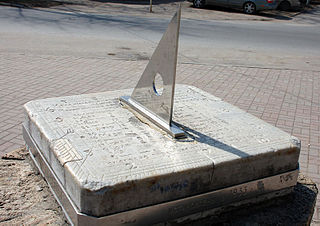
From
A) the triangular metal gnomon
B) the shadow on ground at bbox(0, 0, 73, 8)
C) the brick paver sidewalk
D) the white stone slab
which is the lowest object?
the brick paver sidewalk

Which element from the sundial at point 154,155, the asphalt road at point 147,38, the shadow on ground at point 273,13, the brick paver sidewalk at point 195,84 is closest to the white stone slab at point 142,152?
the sundial at point 154,155

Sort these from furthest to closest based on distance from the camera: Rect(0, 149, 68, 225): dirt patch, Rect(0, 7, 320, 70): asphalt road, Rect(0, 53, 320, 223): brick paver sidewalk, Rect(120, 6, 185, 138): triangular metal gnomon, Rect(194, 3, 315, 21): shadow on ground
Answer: Rect(194, 3, 315, 21): shadow on ground → Rect(0, 7, 320, 70): asphalt road → Rect(0, 53, 320, 223): brick paver sidewalk → Rect(120, 6, 185, 138): triangular metal gnomon → Rect(0, 149, 68, 225): dirt patch

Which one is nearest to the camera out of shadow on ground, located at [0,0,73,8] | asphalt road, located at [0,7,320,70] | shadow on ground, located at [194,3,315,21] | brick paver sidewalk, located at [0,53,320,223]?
brick paver sidewalk, located at [0,53,320,223]

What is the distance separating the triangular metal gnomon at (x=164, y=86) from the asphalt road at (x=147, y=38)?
215 inches

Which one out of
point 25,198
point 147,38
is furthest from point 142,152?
point 147,38

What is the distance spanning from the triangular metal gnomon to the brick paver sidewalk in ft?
6.39

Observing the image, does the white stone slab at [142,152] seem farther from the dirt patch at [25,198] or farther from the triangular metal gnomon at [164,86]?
the dirt patch at [25,198]

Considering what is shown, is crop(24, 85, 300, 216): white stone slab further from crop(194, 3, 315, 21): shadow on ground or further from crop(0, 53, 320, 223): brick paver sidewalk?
crop(194, 3, 315, 21): shadow on ground

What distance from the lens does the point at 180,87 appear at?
3688 mm

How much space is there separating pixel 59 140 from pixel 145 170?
0.64 metres

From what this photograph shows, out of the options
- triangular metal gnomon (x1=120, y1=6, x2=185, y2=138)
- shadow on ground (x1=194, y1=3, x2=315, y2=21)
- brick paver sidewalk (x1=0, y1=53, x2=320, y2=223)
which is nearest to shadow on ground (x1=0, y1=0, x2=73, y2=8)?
shadow on ground (x1=194, y1=3, x2=315, y2=21)

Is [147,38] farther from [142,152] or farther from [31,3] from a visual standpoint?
[142,152]

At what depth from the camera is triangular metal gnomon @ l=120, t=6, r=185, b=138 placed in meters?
2.44

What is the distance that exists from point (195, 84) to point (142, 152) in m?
4.42
